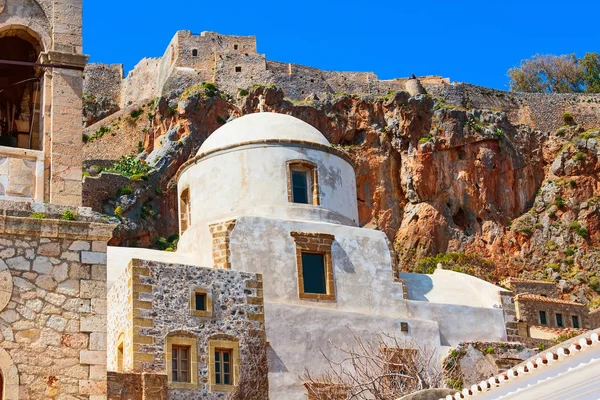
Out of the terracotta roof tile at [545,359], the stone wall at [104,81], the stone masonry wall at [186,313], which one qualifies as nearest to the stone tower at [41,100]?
the terracotta roof tile at [545,359]

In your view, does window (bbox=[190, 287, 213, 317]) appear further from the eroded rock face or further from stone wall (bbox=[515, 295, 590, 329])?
the eroded rock face

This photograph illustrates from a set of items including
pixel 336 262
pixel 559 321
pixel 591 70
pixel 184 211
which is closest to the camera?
pixel 336 262

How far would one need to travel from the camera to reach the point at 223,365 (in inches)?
976

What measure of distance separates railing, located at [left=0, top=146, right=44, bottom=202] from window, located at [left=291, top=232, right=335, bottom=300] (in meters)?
15.1

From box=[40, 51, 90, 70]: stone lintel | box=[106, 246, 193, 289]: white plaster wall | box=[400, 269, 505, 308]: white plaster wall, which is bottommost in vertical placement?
box=[400, 269, 505, 308]: white plaster wall

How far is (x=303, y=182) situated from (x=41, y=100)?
54.1ft

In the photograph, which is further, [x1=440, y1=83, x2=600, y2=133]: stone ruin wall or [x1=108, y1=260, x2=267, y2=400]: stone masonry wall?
[x1=440, y1=83, x2=600, y2=133]: stone ruin wall

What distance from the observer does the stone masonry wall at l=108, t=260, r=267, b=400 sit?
24.0m

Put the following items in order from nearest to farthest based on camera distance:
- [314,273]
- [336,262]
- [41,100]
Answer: [41,100]
[314,273]
[336,262]

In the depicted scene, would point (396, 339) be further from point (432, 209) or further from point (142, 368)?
point (432, 209)

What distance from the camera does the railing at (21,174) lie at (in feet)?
45.2

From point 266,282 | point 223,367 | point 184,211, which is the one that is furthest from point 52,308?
point 184,211

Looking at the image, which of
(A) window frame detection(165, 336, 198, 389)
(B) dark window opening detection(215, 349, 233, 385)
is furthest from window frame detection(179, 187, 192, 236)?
(A) window frame detection(165, 336, 198, 389)

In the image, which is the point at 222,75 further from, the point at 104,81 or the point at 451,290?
the point at 451,290
